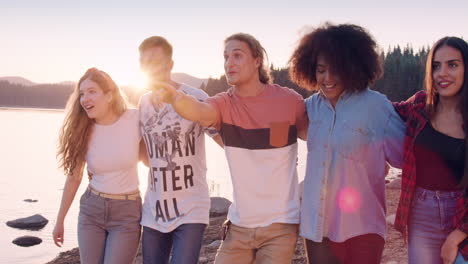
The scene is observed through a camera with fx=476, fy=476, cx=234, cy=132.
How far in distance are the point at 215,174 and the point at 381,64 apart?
71.8 feet

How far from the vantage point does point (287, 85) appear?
6462cm

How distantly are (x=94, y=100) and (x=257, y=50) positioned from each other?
1661mm

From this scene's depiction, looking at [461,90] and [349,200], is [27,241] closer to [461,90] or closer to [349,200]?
[349,200]

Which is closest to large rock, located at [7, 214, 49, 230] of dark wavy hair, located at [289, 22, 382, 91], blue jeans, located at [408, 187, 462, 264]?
dark wavy hair, located at [289, 22, 382, 91]

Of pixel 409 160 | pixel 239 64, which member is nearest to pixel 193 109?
pixel 239 64

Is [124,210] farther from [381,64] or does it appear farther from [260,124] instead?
[381,64]

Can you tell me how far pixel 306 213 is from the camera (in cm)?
378

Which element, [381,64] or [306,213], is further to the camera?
[381,64]

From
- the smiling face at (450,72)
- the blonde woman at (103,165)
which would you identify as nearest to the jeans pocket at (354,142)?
the smiling face at (450,72)

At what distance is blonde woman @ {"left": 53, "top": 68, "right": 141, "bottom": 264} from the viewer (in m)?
4.35

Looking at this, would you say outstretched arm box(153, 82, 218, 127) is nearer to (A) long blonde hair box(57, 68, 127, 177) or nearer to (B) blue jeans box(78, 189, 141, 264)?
(A) long blonde hair box(57, 68, 127, 177)

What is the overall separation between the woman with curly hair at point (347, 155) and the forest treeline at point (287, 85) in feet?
1.19

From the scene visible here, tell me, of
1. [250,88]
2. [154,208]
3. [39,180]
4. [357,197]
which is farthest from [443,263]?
[39,180]

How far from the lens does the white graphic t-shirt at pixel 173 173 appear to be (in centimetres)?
425
